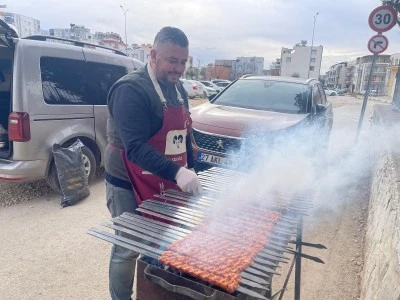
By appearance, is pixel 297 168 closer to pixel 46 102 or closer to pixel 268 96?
pixel 268 96

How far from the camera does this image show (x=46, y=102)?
13.3ft

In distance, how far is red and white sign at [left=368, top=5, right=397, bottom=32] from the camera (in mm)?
6496

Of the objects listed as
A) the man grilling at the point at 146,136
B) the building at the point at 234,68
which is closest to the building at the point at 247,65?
the building at the point at 234,68

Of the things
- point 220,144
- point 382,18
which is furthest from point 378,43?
point 220,144

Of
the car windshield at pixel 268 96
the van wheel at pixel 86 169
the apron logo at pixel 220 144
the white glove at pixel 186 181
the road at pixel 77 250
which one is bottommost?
the road at pixel 77 250

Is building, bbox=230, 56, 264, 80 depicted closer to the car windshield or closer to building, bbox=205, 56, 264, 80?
building, bbox=205, 56, 264, 80

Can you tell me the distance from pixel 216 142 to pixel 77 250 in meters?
2.20

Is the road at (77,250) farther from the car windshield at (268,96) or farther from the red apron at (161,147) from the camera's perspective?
the car windshield at (268,96)

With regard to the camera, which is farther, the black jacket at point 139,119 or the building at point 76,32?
the building at point 76,32

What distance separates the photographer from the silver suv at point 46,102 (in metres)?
3.76

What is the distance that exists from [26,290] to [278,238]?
220cm

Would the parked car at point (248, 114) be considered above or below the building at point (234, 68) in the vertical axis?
below

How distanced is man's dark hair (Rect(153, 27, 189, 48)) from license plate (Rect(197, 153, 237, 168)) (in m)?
2.47

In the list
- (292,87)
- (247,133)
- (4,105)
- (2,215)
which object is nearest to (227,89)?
(292,87)
